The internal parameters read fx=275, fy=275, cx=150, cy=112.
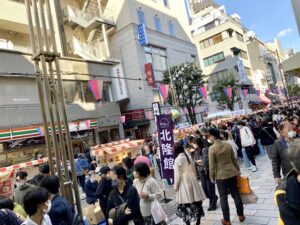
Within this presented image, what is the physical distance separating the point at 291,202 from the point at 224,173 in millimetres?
3091

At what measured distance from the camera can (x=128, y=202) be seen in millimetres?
3805

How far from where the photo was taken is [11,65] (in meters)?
16.5

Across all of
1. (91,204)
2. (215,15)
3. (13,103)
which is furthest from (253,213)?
(215,15)

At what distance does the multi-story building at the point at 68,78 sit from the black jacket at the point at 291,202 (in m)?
11.2

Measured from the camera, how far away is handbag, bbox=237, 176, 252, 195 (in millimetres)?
5047

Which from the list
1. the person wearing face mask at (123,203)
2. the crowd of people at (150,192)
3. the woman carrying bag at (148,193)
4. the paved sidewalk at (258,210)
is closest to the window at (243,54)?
the paved sidewalk at (258,210)

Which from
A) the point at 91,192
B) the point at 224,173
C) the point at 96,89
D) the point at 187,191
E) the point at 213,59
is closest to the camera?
the point at 224,173

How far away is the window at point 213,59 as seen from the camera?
147 feet

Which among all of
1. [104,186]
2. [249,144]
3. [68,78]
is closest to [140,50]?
[68,78]

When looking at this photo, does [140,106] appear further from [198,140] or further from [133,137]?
[198,140]

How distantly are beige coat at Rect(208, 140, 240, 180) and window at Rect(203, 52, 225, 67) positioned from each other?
41.8 m

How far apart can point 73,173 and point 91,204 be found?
2.73m

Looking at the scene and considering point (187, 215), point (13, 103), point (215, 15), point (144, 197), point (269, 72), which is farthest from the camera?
point (269, 72)

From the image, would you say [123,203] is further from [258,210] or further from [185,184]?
[258,210]
